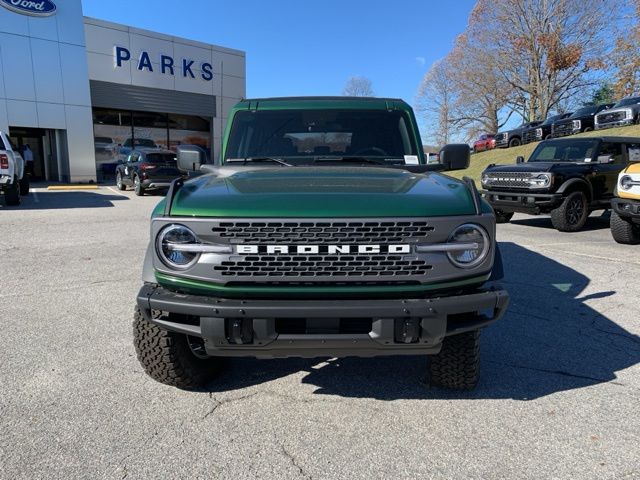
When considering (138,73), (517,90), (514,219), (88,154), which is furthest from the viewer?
(517,90)

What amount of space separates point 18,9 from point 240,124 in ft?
67.2

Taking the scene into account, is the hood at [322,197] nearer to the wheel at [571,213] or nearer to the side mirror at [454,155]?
the side mirror at [454,155]

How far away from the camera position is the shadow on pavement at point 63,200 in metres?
12.6

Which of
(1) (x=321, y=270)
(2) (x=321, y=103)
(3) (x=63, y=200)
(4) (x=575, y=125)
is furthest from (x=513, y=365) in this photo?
(4) (x=575, y=125)

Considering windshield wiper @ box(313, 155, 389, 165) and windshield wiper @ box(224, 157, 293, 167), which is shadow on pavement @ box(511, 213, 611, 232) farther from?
windshield wiper @ box(224, 157, 293, 167)

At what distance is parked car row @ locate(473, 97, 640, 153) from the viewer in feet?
65.3

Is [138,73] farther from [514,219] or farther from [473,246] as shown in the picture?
[473,246]

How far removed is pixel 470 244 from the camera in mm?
2324

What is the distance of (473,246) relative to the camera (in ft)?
7.63

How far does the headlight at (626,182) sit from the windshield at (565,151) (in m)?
2.58

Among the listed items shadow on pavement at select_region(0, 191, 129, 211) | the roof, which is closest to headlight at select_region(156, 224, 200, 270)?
the roof

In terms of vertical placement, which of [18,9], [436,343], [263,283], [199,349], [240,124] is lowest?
[199,349]

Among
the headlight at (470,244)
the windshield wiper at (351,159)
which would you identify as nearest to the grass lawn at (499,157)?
the windshield wiper at (351,159)

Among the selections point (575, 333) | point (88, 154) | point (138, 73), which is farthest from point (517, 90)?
point (575, 333)
